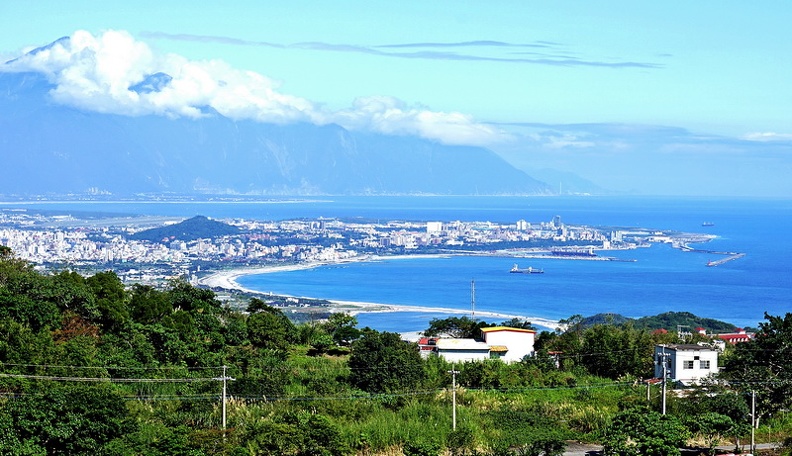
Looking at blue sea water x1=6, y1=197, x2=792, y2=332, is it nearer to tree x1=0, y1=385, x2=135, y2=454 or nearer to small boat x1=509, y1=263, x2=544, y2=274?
small boat x1=509, y1=263, x2=544, y2=274

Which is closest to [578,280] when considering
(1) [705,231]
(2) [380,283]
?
(2) [380,283]

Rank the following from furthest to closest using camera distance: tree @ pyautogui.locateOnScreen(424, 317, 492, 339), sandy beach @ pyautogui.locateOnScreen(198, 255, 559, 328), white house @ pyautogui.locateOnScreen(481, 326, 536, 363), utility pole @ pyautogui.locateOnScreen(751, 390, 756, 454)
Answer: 1. sandy beach @ pyautogui.locateOnScreen(198, 255, 559, 328)
2. tree @ pyautogui.locateOnScreen(424, 317, 492, 339)
3. white house @ pyautogui.locateOnScreen(481, 326, 536, 363)
4. utility pole @ pyautogui.locateOnScreen(751, 390, 756, 454)

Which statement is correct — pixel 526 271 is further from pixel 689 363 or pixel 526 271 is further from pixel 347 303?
pixel 689 363

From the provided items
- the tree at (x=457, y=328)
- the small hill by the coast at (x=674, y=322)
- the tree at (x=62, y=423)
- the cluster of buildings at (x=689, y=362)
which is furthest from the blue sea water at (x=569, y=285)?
the tree at (x=62, y=423)

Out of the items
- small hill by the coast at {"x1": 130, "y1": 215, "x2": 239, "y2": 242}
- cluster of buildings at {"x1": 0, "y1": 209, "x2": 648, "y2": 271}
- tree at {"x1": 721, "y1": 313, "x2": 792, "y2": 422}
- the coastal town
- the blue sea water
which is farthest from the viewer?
small hill by the coast at {"x1": 130, "y1": 215, "x2": 239, "y2": 242}

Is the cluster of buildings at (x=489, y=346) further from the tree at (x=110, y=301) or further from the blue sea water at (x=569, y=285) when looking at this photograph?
the blue sea water at (x=569, y=285)

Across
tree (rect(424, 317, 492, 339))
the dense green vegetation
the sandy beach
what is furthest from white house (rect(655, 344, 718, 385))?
the sandy beach
